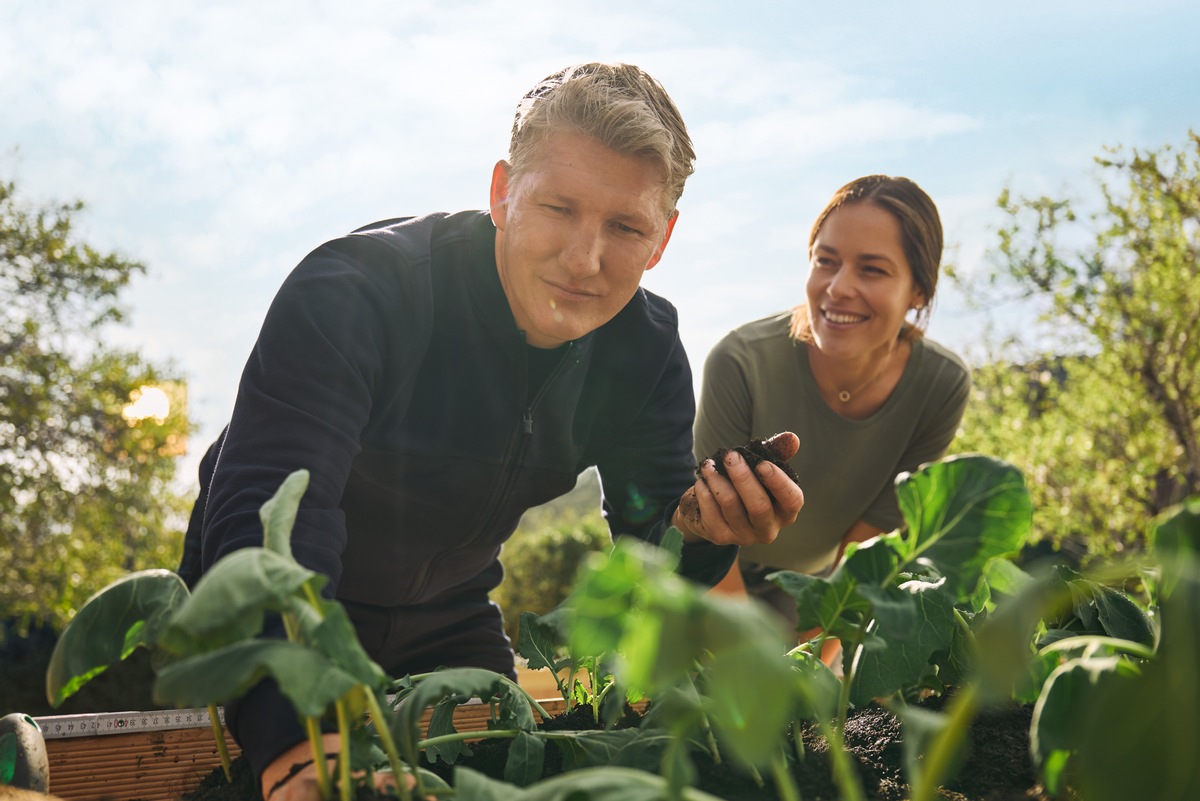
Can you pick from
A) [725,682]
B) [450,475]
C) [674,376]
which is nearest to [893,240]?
[674,376]

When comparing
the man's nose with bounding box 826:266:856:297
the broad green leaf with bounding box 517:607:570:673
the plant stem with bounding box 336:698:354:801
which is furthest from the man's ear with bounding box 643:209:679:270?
the plant stem with bounding box 336:698:354:801

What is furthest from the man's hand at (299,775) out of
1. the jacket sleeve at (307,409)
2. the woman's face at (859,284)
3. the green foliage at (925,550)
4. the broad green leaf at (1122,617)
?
the woman's face at (859,284)

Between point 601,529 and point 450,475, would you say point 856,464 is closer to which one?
point 450,475

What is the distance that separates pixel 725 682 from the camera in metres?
0.44

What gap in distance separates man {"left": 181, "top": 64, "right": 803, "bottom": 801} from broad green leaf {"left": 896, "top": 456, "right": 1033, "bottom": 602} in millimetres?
637

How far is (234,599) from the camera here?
0.52 metres

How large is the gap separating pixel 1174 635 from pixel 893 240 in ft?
8.56

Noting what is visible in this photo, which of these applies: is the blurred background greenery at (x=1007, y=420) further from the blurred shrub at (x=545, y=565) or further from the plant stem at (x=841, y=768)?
the plant stem at (x=841, y=768)

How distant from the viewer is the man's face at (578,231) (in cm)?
155

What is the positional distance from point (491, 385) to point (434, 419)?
13 centimetres

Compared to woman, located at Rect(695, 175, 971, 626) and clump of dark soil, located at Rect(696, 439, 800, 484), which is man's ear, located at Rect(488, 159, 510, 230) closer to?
clump of dark soil, located at Rect(696, 439, 800, 484)

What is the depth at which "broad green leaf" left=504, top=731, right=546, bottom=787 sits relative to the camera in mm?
798

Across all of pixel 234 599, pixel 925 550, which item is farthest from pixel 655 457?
pixel 234 599

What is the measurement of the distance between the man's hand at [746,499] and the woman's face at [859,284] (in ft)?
4.74
